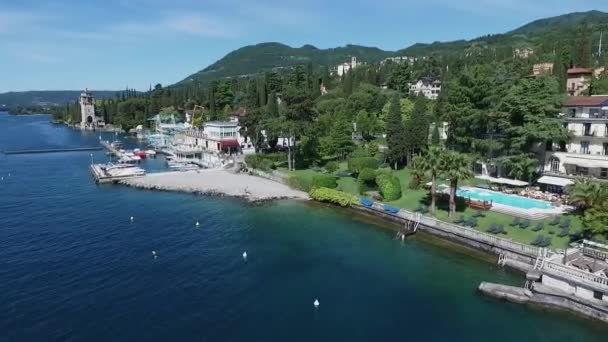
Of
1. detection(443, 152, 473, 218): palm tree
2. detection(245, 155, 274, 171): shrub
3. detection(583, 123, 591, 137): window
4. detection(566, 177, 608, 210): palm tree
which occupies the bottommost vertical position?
detection(245, 155, 274, 171): shrub

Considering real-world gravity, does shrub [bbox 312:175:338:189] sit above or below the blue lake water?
above

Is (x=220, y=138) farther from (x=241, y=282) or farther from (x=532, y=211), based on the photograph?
(x=532, y=211)

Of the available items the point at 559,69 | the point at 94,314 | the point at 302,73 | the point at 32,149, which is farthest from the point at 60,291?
the point at 302,73

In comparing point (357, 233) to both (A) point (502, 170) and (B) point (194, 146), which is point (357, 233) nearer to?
(A) point (502, 170)

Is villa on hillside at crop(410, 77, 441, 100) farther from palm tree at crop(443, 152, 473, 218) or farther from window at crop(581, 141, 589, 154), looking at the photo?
palm tree at crop(443, 152, 473, 218)

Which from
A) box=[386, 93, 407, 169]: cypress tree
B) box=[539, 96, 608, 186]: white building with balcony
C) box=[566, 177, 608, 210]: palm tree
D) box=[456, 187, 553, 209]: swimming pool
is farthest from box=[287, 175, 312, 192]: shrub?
box=[566, 177, 608, 210]: palm tree

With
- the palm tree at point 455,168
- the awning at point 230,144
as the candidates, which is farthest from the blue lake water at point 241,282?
the awning at point 230,144
